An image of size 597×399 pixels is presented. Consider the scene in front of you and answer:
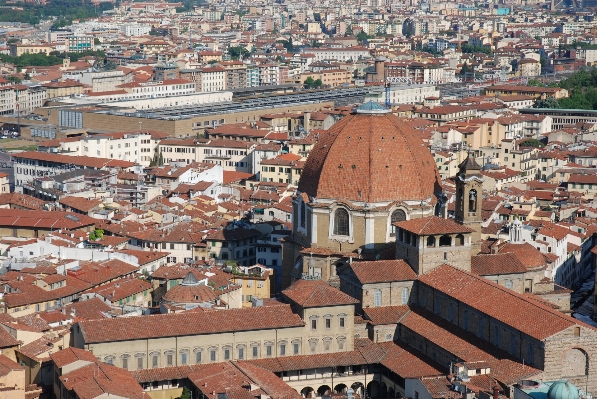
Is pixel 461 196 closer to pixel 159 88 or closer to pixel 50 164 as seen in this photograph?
pixel 50 164

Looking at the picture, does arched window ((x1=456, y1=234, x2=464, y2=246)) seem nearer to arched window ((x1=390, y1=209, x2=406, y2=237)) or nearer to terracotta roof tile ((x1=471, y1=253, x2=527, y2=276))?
terracotta roof tile ((x1=471, y1=253, x2=527, y2=276))

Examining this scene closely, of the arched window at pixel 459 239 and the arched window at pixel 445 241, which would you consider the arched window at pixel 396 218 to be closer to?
the arched window at pixel 445 241

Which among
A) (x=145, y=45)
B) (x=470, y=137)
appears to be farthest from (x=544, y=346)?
(x=145, y=45)

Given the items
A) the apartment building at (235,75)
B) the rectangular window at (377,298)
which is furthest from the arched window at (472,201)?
the apartment building at (235,75)

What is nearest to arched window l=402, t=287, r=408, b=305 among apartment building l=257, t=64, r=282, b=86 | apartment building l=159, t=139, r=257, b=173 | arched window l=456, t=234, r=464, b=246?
arched window l=456, t=234, r=464, b=246

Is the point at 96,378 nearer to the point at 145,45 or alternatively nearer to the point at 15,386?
the point at 15,386

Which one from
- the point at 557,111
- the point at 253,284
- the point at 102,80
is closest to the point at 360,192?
the point at 253,284
